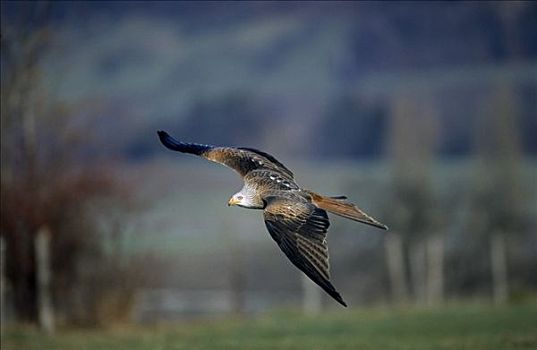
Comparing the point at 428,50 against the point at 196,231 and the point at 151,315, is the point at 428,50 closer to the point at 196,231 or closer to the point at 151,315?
the point at 196,231

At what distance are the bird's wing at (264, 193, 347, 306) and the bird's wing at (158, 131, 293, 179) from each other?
163 centimetres

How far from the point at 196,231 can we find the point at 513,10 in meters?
15.6

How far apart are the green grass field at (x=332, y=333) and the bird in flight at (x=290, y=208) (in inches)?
158

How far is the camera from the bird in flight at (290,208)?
11859mm

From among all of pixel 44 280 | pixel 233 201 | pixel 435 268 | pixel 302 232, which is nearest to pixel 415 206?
pixel 435 268

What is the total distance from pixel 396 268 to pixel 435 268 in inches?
52.7

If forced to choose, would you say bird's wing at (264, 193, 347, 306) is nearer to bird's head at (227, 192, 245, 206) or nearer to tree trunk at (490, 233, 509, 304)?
bird's head at (227, 192, 245, 206)

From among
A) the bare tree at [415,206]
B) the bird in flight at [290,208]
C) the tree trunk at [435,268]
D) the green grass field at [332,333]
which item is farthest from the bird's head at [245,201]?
the tree trunk at [435,268]

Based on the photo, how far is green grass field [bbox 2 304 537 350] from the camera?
17.8 meters

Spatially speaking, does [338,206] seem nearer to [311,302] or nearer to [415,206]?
[311,302]

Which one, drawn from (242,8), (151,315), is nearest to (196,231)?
(242,8)

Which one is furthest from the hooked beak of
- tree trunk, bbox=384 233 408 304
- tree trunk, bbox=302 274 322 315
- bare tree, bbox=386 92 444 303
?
bare tree, bbox=386 92 444 303

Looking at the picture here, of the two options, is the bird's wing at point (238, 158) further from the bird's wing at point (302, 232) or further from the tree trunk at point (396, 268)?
the tree trunk at point (396, 268)

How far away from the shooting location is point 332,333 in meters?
20.5
